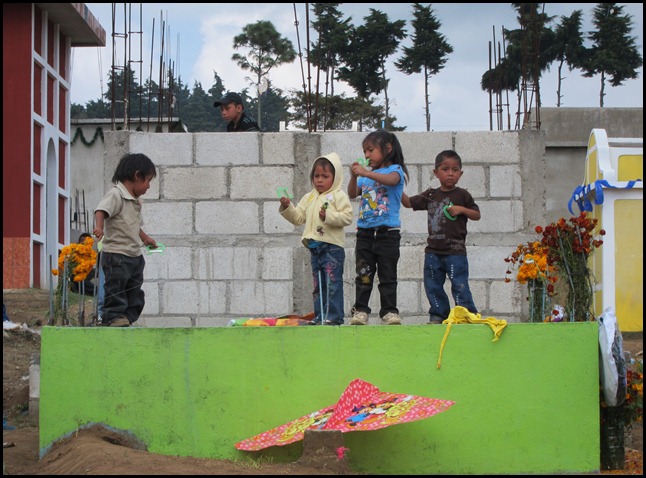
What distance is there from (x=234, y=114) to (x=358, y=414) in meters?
3.72

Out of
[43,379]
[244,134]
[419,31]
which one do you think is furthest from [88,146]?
[43,379]

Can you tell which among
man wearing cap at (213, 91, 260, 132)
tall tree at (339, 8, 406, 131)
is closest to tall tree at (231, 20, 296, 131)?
tall tree at (339, 8, 406, 131)

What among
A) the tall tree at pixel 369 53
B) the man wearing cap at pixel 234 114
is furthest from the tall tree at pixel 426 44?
the man wearing cap at pixel 234 114

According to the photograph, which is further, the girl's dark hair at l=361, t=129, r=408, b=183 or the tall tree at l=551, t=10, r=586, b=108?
the tall tree at l=551, t=10, r=586, b=108

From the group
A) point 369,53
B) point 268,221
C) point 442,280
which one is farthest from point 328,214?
point 369,53

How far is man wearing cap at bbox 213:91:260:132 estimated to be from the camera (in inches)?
322

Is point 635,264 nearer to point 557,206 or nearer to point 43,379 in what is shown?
point 557,206

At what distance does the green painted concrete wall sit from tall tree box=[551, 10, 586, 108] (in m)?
22.9

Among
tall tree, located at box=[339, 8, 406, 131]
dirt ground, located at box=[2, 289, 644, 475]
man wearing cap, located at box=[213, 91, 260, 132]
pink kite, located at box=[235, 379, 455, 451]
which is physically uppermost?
tall tree, located at box=[339, 8, 406, 131]

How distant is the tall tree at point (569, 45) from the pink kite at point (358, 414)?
2326cm

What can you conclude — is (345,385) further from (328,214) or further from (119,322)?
(119,322)

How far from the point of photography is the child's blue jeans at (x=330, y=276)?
20.4 feet

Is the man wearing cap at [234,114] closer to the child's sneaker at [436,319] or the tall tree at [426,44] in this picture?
the child's sneaker at [436,319]

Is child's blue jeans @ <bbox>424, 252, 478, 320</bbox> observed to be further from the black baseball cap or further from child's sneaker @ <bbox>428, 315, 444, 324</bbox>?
the black baseball cap
